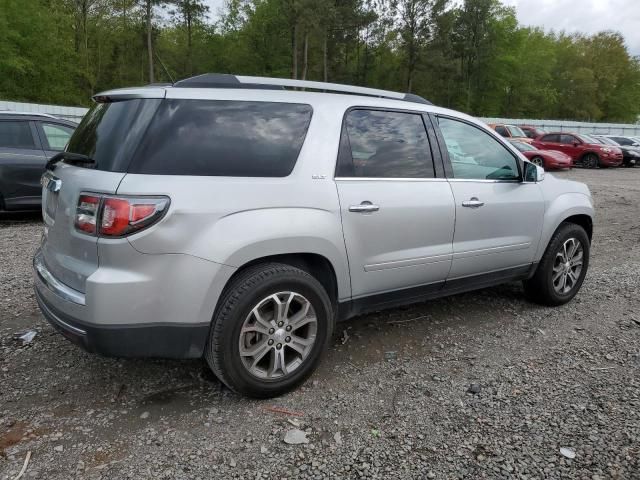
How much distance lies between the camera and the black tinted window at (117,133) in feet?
8.36

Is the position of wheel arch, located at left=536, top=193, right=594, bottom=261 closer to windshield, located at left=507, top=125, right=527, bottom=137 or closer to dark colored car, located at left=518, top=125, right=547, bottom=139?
windshield, located at left=507, top=125, right=527, bottom=137

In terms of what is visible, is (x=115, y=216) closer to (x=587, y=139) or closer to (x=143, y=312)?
(x=143, y=312)

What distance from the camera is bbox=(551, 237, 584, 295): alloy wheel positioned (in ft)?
14.8

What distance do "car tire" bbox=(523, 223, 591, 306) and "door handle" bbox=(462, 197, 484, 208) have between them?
1.08 meters

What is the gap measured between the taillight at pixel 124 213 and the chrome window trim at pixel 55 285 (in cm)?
35

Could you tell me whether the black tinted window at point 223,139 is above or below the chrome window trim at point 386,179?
above

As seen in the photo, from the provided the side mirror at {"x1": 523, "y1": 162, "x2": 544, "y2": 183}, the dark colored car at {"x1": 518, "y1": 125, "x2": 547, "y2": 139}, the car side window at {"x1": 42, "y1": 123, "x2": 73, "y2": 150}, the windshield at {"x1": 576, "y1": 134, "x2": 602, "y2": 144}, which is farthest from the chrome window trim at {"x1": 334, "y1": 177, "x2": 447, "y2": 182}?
the dark colored car at {"x1": 518, "y1": 125, "x2": 547, "y2": 139}

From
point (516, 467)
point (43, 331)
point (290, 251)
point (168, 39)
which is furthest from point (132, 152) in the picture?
point (168, 39)

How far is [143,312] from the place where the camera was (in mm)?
2484

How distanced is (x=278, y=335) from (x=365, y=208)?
3.03 ft

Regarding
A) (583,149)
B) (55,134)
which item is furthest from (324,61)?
(55,134)

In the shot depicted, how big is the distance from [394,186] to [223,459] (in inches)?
74.6

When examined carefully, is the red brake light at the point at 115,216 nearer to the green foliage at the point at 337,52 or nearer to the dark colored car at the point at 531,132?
the green foliage at the point at 337,52

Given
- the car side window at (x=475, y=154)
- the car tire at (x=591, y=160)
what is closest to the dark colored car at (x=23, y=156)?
the car side window at (x=475, y=154)
